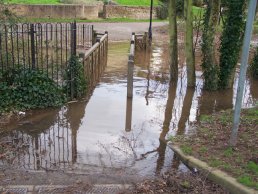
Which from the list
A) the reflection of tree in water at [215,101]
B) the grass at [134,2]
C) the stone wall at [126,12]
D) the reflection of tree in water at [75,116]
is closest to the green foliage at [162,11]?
the stone wall at [126,12]

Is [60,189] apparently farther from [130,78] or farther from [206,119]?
[130,78]

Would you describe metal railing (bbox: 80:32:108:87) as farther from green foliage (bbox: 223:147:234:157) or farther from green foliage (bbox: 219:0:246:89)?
green foliage (bbox: 223:147:234:157)

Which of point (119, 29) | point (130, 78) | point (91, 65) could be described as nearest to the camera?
point (130, 78)

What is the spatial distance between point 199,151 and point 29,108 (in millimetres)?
3984

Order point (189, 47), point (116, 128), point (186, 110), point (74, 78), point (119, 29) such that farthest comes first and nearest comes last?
1. point (119, 29)
2. point (189, 47)
3. point (186, 110)
4. point (74, 78)
5. point (116, 128)

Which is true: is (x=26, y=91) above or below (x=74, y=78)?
below

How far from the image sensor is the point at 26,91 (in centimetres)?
849

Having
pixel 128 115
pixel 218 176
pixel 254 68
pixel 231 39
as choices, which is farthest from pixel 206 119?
pixel 254 68

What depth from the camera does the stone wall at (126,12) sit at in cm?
3272

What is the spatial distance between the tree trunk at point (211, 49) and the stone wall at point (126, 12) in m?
22.1

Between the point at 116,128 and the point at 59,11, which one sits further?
the point at 59,11

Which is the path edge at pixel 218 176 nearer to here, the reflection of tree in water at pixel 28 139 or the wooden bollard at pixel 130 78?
the reflection of tree in water at pixel 28 139

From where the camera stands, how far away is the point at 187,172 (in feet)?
18.7

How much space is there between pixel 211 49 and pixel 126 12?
24261mm
